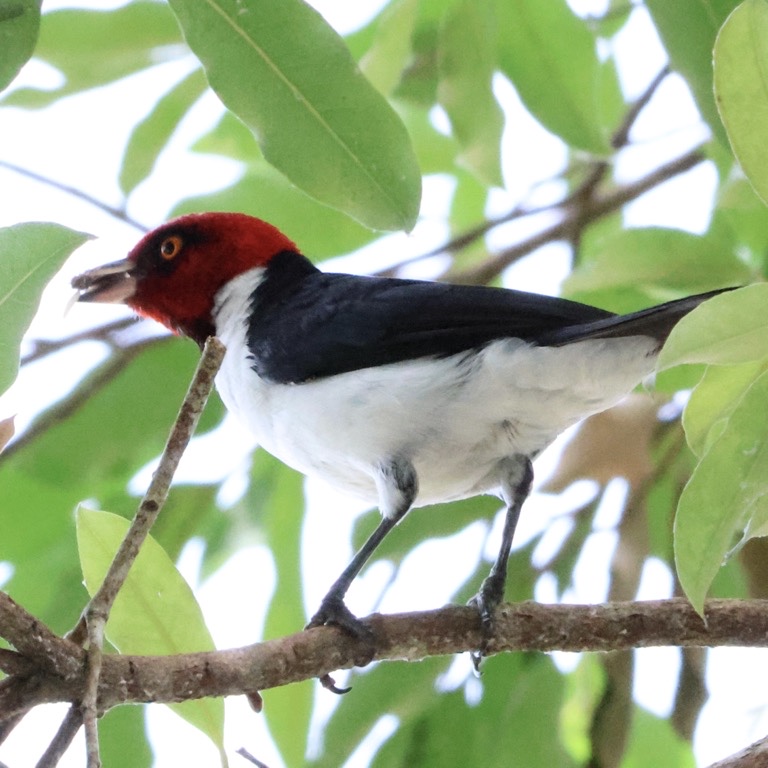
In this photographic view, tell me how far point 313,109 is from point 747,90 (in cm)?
83

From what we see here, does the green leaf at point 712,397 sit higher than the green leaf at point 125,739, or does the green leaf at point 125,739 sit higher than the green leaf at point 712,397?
the green leaf at point 712,397

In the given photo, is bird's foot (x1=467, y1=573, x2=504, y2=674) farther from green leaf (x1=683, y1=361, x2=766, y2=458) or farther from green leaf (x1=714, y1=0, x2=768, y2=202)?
green leaf (x1=714, y1=0, x2=768, y2=202)

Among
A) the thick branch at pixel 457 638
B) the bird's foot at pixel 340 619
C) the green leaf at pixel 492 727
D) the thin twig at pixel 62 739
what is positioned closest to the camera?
the thin twig at pixel 62 739

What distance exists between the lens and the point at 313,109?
7.18 ft

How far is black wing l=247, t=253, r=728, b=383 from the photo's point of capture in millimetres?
2729

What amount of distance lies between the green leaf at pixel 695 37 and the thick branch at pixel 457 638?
0.93 meters

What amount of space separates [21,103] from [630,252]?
5.73 ft

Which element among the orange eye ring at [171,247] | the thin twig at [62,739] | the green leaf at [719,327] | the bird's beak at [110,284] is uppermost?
the orange eye ring at [171,247]

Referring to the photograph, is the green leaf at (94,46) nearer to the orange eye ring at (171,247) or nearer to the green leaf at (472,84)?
the orange eye ring at (171,247)

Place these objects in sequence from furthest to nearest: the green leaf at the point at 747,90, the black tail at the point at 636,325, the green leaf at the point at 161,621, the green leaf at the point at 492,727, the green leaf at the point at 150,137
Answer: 1. the green leaf at the point at 150,137
2. the green leaf at the point at 492,727
3. the black tail at the point at 636,325
4. the green leaf at the point at 161,621
5. the green leaf at the point at 747,90

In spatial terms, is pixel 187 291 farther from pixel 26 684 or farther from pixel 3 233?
pixel 26 684

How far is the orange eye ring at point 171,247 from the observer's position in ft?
11.9

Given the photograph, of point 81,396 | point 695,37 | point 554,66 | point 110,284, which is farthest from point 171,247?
point 695,37

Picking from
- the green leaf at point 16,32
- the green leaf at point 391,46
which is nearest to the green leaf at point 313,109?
the green leaf at point 16,32
